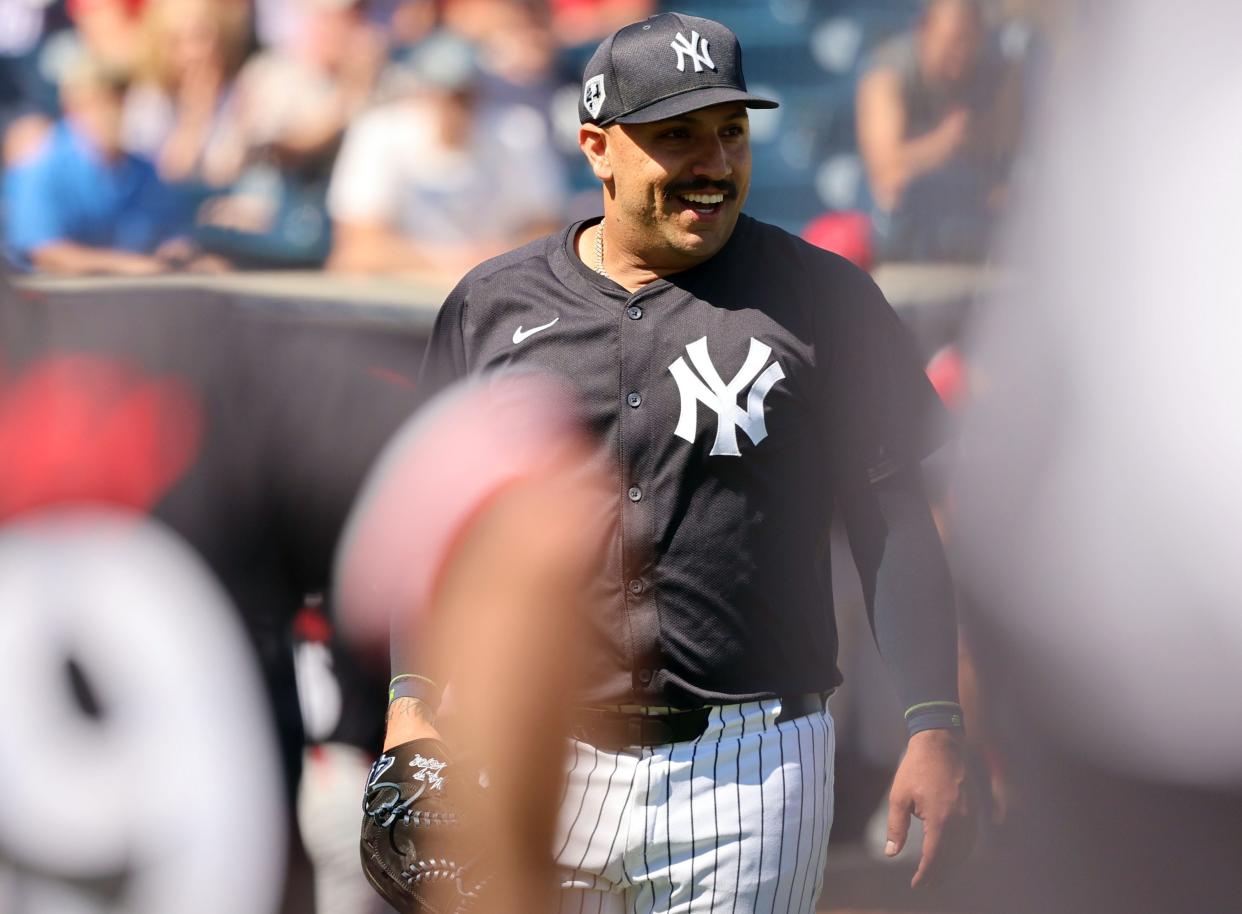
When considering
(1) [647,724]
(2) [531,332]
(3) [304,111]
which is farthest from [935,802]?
(3) [304,111]

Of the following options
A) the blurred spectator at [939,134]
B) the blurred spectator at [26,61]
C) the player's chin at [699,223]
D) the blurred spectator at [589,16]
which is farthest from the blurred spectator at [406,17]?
the player's chin at [699,223]

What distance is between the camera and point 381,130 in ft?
11.0

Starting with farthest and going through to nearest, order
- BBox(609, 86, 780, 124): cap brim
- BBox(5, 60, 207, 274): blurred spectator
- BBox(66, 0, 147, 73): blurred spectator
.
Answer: BBox(66, 0, 147, 73): blurred spectator < BBox(5, 60, 207, 274): blurred spectator < BBox(609, 86, 780, 124): cap brim

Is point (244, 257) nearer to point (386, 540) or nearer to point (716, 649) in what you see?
point (386, 540)

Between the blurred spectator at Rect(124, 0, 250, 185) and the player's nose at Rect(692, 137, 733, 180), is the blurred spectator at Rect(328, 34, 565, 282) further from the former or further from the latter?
the player's nose at Rect(692, 137, 733, 180)

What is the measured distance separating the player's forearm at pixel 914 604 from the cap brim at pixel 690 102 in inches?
21.7

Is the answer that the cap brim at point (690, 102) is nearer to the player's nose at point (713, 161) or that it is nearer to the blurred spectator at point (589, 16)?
the player's nose at point (713, 161)

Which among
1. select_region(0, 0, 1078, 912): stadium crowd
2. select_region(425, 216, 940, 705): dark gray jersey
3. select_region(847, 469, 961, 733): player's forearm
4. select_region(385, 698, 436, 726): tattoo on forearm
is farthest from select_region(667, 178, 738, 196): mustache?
select_region(0, 0, 1078, 912): stadium crowd

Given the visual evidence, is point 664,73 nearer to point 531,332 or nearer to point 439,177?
point 531,332

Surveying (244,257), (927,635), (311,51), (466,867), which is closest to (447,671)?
(466,867)

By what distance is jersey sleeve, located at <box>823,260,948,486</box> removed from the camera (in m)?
2.13

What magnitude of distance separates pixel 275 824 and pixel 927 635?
5.20 ft

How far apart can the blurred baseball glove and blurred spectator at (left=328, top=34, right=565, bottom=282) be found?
4.36 ft

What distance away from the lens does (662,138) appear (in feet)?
6.93
